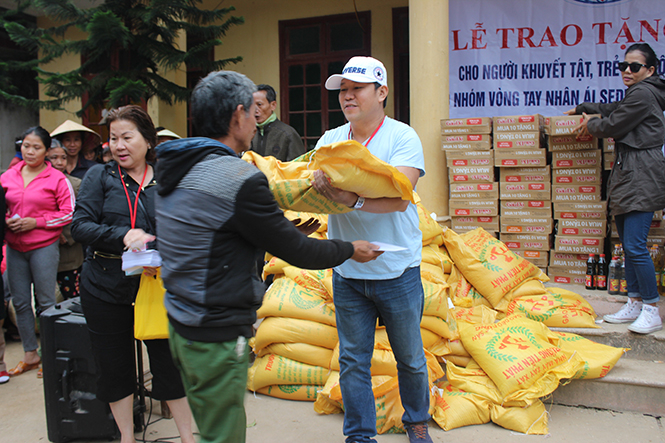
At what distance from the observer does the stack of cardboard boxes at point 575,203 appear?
4.39 meters

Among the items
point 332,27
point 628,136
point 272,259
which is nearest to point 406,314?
point 272,259

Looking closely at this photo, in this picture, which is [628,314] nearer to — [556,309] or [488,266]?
[556,309]

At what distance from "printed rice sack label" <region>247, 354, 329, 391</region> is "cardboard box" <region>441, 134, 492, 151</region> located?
2453mm

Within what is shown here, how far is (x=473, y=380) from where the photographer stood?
3156 mm

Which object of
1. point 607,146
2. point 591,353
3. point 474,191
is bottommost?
point 591,353

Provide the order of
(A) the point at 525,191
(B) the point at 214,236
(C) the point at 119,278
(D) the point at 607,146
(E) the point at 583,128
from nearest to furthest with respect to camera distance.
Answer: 1. (B) the point at 214,236
2. (C) the point at 119,278
3. (E) the point at 583,128
4. (D) the point at 607,146
5. (A) the point at 525,191

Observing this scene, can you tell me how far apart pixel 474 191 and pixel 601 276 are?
1267mm

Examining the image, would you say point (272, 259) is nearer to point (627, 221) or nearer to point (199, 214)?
point (199, 214)

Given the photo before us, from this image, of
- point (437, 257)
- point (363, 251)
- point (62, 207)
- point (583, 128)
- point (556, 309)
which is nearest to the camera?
point (363, 251)

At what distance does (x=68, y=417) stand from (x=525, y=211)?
384cm

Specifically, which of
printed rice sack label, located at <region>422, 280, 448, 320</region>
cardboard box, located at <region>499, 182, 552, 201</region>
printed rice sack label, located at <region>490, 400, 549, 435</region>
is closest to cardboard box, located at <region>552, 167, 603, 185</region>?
cardboard box, located at <region>499, 182, 552, 201</region>

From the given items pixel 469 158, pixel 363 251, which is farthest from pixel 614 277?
pixel 363 251

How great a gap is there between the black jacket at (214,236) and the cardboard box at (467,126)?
331cm

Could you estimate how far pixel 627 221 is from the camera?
3633mm
